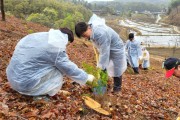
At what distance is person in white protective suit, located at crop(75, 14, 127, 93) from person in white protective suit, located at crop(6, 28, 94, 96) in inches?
27.0

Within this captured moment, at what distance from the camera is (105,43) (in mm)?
5895

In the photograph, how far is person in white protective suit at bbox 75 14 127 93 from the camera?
573cm

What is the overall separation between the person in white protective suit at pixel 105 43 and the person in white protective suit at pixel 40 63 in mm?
686

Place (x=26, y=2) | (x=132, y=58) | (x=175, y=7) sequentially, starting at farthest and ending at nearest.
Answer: (x=175, y=7) → (x=26, y=2) → (x=132, y=58)

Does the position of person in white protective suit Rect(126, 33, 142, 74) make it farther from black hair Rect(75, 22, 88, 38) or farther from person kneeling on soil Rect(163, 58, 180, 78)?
person kneeling on soil Rect(163, 58, 180, 78)

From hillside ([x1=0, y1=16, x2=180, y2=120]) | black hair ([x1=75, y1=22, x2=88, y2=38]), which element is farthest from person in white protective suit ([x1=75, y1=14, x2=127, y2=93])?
hillside ([x1=0, y1=16, x2=180, y2=120])

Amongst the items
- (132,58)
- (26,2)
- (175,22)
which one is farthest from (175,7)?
(132,58)

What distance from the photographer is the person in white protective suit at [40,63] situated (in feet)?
15.9

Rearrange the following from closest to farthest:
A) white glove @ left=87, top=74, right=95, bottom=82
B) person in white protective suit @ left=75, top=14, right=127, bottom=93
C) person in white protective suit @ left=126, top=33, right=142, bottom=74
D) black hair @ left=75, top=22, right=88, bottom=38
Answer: white glove @ left=87, top=74, right=95, bottom=82
black hair @ left=75, top=22, right=88, bottom=38
person in white protective suit @ left=75, top=14, right=127, bottom=93
person in white protective suit @ left=126, top=33, right=142, bottom=74

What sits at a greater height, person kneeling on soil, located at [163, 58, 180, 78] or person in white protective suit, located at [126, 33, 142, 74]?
person kneeling on soil, located at [163, 58, 180, 78]

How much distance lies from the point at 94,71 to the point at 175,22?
3877 inches

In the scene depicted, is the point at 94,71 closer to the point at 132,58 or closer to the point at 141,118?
the point at 141,118

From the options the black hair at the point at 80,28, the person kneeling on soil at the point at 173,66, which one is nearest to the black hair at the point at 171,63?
the person kneeling on soil at the point at 173,66

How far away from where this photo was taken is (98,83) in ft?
18.6
